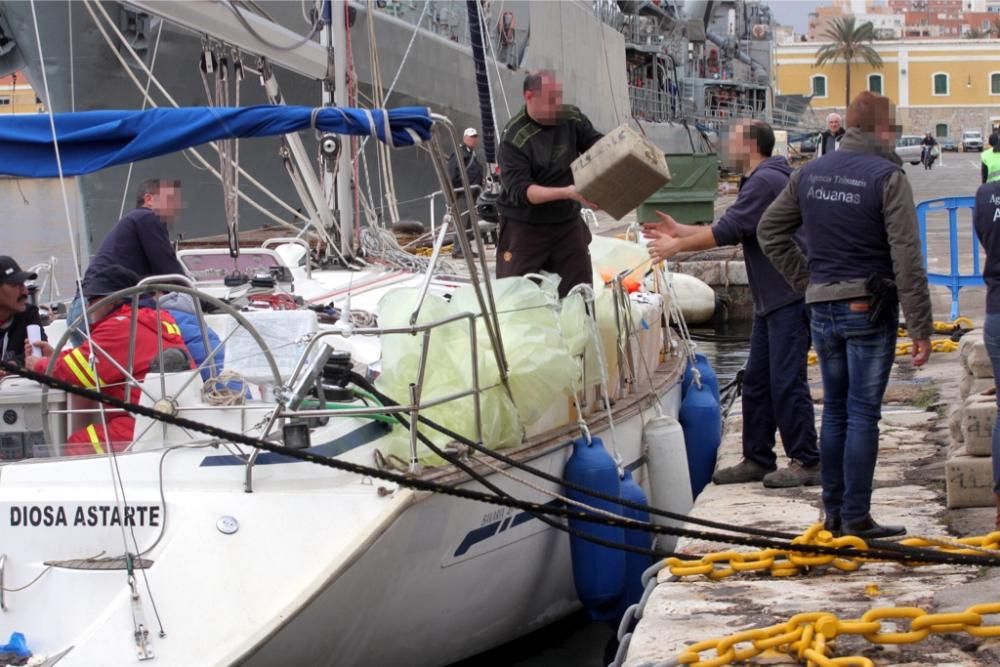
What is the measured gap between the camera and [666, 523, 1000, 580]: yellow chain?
17.0 ft

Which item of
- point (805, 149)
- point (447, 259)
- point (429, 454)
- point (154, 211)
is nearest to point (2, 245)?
point (447, 259)

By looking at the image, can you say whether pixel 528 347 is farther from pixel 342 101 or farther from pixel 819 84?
pixel 819 84

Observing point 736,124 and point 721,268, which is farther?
point 721,268

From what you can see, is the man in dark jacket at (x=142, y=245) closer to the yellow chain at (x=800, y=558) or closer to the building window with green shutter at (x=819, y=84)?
the yellow chain at (x=800, y=558)

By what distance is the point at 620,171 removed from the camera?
6207 mm

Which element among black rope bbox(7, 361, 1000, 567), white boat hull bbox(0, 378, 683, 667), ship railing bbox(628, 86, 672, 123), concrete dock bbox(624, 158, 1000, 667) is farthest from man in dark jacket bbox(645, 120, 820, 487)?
ship railing bbox(628, 86, 672, 123)

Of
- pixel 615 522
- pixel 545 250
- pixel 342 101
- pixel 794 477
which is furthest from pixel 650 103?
pixel 615 522

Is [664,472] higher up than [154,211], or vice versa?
[154,211]

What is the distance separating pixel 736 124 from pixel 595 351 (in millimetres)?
1337

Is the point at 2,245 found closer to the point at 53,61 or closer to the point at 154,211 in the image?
the point at 53,61

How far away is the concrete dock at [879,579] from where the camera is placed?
4488 millimetres

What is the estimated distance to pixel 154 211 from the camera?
22.7 ft

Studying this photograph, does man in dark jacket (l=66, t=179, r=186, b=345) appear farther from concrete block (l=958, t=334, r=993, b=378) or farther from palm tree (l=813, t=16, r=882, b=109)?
palm tree (l=813, t=16, r=882, b=109)

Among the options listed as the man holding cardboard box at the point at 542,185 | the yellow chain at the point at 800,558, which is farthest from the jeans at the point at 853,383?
the man holding cardboard box at the point at 542,185
